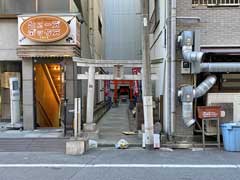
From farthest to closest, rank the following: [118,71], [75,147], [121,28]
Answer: [121,28], [118,71], [75,147]

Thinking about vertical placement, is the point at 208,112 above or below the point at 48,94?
below

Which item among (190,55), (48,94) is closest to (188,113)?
(190,55)

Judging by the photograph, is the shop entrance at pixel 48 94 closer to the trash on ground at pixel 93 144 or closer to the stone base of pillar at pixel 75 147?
the trash on ground at pixel 93 144

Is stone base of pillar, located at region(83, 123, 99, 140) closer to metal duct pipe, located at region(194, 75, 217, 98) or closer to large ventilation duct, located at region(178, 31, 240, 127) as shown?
large ventilation duct, located at region(178, 31, 240, 127)

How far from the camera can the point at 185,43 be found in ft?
39.6

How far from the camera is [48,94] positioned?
53.8 ft

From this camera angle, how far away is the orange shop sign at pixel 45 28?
14.0m

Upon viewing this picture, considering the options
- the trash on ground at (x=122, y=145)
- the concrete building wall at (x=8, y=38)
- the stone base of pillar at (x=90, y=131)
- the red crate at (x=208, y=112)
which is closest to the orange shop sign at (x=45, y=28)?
the concrete building wall at (x=8, y=38)

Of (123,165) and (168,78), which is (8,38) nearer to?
(168,78)

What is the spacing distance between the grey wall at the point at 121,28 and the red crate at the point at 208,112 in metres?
26.7

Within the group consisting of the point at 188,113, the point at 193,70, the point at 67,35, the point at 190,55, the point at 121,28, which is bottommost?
the point at 188,113

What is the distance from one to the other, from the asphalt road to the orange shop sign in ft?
14.8

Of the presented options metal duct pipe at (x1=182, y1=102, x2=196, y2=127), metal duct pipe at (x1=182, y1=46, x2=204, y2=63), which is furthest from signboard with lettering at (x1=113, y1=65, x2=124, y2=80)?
metal duct pipe at (x1=182, y1=102, x2=196, y2=127)

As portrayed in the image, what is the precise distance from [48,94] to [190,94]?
6.59 m
